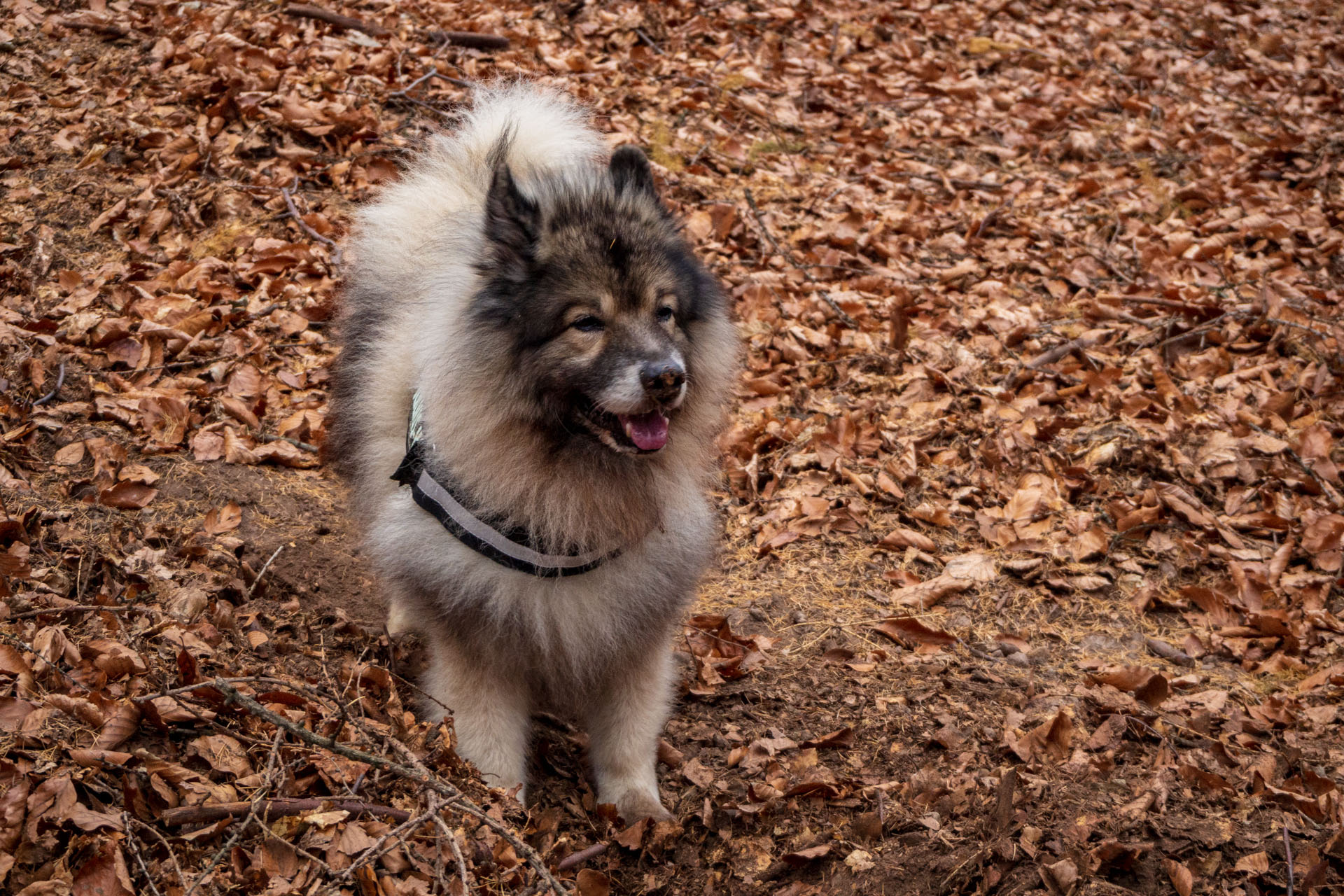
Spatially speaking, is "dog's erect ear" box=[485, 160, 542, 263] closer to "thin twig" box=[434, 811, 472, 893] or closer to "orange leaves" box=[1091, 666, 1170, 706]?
"thin twig" box=[434, 811, 472, 893]

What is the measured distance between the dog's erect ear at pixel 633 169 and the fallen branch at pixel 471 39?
4.62 metres

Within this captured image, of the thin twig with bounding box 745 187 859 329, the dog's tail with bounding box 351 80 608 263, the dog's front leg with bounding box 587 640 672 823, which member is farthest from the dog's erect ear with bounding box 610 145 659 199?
the thin twig with bounding box 745 187 859 329

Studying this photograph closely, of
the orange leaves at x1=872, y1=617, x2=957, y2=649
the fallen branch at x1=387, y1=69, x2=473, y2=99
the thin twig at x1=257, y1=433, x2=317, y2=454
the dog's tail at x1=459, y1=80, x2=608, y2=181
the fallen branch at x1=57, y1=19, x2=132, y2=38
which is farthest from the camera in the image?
the fallen branch at x1=387, y1=69, x2=473, y2=99

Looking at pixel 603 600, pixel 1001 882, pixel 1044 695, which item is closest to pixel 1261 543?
pixel 1044 695

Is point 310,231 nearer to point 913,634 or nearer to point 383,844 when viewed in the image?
point 913,634

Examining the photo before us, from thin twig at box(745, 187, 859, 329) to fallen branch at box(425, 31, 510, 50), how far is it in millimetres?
2053

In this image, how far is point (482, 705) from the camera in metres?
3.14

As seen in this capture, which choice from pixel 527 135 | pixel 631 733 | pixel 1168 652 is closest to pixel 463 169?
pixel 527 135

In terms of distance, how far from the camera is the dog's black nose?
A: 8.75ft

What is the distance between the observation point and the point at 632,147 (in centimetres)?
307

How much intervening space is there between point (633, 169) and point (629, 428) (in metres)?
0.81

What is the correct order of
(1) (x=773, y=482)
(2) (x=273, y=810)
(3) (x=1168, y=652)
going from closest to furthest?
(2) (x=273, y=810) < (3) (x=1168, y=652) < (1) (x=773, y=482)

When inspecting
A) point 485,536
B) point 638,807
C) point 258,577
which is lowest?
point 638,807

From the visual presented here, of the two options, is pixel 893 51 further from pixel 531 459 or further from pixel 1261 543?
pixel 531 459
